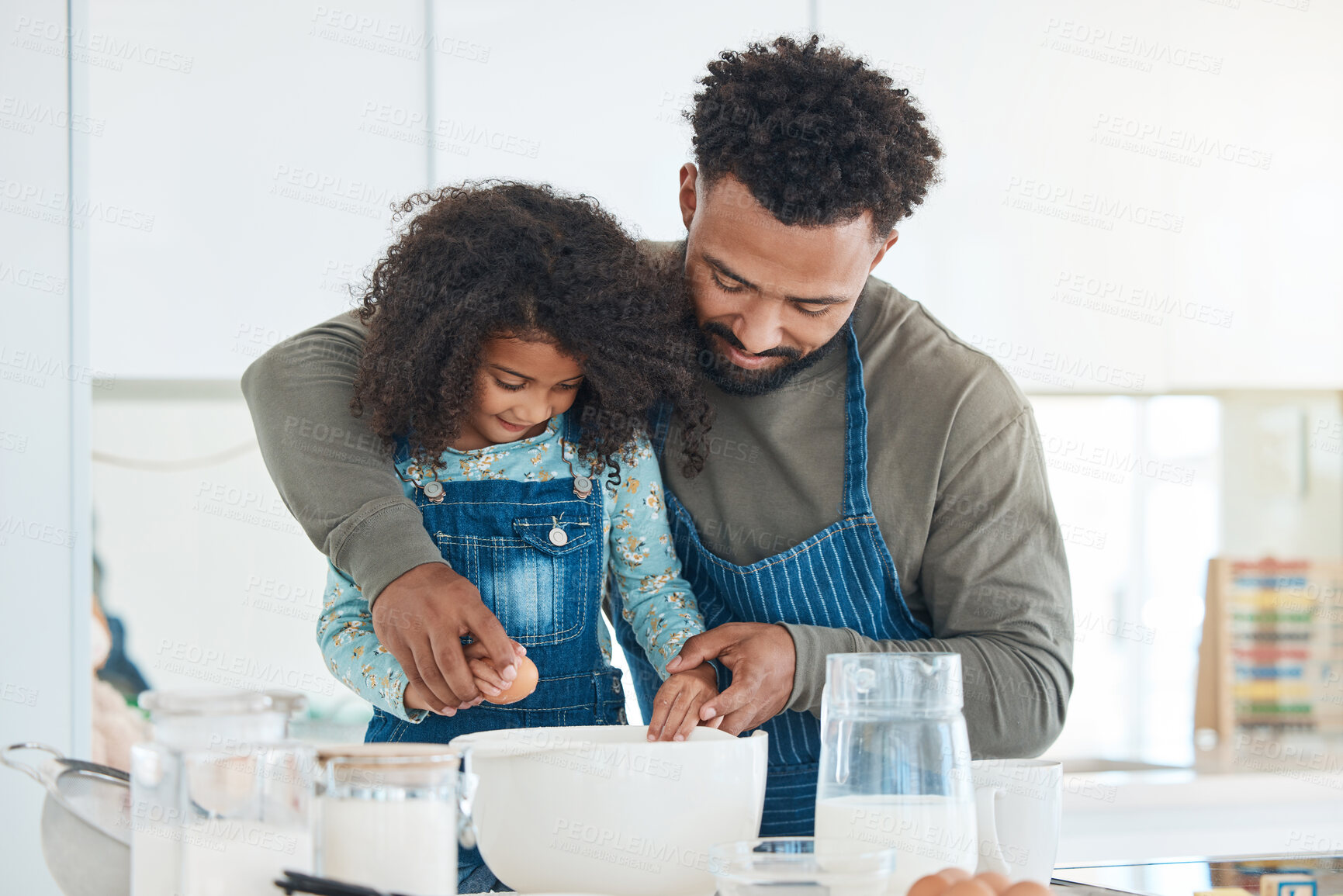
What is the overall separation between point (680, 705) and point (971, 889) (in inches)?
13.9

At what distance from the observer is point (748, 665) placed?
0.98m

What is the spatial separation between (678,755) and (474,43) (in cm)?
203

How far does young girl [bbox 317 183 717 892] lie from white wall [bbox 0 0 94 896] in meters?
1.17

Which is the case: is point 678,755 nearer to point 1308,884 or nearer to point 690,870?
point 690,870

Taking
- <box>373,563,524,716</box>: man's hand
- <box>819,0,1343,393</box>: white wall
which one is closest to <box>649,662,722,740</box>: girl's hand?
<box>373,563,524,716</box>: man's hand

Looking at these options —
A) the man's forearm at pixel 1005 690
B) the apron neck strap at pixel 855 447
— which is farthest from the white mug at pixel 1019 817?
the apron neck strap at pixel 855 447

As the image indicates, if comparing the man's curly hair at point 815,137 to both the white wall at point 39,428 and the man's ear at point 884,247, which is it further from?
the white wall at point 39,428

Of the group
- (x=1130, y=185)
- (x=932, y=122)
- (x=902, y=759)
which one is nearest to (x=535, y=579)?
(x=902, y=759)

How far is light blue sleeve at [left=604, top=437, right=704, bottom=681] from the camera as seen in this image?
1.31m

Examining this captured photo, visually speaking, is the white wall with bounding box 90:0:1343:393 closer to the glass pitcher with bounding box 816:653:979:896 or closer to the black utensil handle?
the glass pitcher with bounding box 816:653:979:896

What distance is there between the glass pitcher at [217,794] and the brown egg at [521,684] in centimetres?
30

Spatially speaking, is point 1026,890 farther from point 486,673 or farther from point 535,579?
point 535,579

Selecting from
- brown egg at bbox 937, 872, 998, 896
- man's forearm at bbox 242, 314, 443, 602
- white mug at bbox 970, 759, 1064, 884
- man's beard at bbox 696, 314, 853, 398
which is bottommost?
white mug at bbox 970, 759, 1064, 884

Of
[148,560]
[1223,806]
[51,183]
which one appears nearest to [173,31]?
[51,183]
